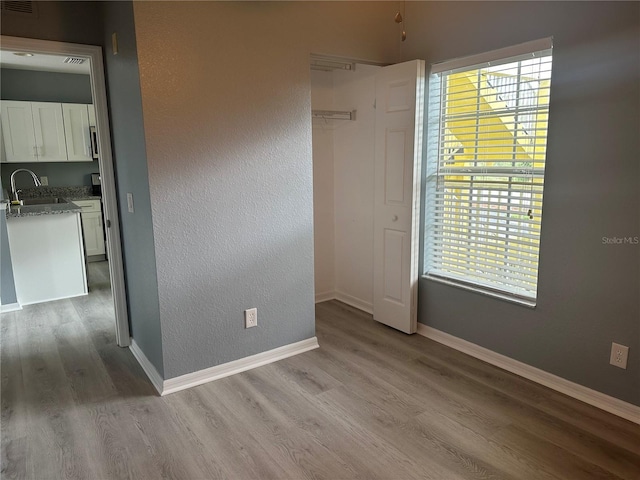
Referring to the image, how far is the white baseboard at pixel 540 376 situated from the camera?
2416mm

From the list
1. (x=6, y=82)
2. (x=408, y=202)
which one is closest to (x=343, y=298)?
(x=408, y=202)

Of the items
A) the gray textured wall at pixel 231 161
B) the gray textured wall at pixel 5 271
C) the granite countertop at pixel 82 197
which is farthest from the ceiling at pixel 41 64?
the gray textured wall at pixel 231 161

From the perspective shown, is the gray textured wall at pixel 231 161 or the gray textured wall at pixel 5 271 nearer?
the gray textured wall at pixel 231 161

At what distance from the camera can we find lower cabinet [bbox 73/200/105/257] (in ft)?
20.4

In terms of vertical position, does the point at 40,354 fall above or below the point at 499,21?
below

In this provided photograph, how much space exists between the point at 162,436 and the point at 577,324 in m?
2.38

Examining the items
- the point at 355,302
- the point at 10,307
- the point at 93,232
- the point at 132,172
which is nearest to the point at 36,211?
the point at 10,307

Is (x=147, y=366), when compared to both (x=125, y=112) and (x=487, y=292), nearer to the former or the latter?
(x=125, y=112)

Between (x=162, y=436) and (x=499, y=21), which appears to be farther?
(x=499, y=21)

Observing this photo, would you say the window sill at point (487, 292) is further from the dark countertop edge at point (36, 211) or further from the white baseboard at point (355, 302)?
the dark countertop edge at point (36, 211)

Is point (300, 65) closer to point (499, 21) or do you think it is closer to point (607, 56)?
point (499, 21)

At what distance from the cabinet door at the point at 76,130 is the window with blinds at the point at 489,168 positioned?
5.13 meters

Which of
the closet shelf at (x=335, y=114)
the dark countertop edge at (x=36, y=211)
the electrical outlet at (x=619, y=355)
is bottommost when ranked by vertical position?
the electrical outlet at (x=619, y=355)

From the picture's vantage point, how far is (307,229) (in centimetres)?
316
